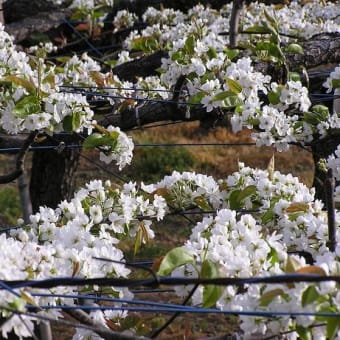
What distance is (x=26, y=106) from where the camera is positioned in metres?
1.88

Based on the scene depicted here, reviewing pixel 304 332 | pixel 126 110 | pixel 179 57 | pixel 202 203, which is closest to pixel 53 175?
pixel 126 110

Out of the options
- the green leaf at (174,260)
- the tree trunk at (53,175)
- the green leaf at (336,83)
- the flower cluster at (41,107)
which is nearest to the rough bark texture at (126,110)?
the tree trunk at (53,175)

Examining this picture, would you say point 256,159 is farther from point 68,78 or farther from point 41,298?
point 41,298

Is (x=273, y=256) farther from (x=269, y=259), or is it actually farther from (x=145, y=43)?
(x=145, y=43)

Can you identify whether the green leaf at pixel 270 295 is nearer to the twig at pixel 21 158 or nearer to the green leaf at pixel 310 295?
the green leaf at pixel 310 295

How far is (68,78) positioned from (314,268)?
1.74 m

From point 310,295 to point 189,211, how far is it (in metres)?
1.00

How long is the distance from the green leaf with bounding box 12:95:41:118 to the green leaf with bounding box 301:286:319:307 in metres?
0.99

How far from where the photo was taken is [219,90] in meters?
2.11

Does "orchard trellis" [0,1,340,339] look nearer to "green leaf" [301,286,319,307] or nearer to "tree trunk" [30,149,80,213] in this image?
"green leaf" [301,286,319,307]

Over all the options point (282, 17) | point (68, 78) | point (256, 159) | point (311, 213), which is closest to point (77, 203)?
point (311, 213)

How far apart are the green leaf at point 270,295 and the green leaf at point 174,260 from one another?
0.54 feet

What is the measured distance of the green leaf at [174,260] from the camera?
1239mm

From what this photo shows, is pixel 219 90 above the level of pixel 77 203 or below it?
above
